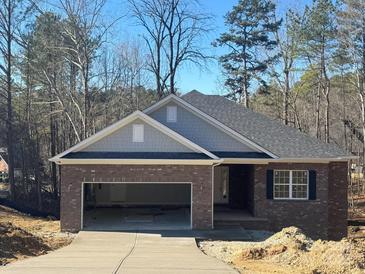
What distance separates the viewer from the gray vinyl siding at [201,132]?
21422mm

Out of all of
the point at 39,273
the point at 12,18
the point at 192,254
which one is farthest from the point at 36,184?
the point at 39,273

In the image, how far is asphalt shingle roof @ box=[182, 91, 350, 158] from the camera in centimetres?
2159

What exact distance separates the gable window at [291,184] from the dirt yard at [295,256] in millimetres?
5965

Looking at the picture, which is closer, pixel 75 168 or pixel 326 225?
pixel 75 168

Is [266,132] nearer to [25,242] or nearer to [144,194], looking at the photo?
[144,194]

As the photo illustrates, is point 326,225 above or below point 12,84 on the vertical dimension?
below

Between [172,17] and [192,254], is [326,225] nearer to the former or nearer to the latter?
[192,254]

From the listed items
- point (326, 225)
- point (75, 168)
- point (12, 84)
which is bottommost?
point (326, 225)

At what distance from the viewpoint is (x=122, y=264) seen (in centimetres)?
1110

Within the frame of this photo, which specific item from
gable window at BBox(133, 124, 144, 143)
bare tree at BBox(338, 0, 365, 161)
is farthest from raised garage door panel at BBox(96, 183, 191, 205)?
bare tree at BBox(338, 0, 365, 161)

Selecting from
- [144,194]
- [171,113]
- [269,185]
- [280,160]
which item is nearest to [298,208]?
[269,185]

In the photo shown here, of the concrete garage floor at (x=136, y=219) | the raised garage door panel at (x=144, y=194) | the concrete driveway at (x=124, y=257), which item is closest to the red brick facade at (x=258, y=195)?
the concrete garage floor at (x=136, y=219)

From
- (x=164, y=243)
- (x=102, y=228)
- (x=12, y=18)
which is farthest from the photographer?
(x=12, y=18)

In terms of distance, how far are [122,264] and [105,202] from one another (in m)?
14.9
